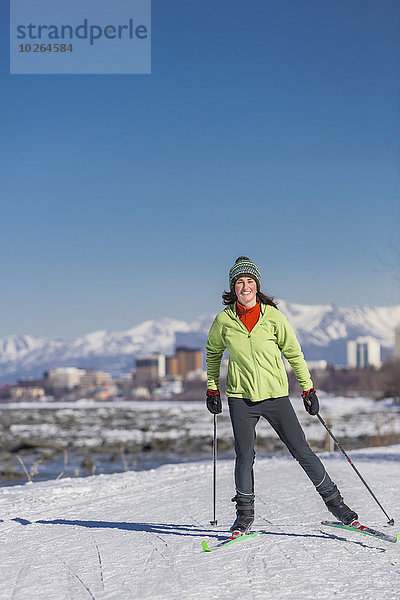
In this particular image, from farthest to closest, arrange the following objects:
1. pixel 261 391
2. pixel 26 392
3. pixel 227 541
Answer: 1. pixel 26 392
2. pixel 261 391
3. pixel 227 541

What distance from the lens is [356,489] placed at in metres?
A: 7.57

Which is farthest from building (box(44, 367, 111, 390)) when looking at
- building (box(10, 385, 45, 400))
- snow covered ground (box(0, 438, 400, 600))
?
snow covered ground (box(0, 438, 400, 600))

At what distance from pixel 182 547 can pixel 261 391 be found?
1.26 meters

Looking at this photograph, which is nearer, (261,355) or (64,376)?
(261,355)

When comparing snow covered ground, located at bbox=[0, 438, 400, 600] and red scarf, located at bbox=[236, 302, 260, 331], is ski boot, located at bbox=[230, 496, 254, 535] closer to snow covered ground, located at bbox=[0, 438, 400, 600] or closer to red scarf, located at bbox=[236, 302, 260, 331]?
snow covered ground, located at bbox=[0, 438, 400, 600]

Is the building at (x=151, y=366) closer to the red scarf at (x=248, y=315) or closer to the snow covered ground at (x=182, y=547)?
the snow covered ground at (x=182, y=547)

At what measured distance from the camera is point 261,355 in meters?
5.25

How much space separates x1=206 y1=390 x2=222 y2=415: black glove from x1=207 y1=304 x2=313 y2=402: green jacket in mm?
164

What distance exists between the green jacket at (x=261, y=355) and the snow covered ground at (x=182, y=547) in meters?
1.11

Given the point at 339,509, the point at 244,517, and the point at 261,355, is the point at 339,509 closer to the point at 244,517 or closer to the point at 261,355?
the point at 244,517

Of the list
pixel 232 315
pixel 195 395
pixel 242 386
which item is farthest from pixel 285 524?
pixel 195 395

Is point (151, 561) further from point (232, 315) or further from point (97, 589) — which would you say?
point (232, 315)

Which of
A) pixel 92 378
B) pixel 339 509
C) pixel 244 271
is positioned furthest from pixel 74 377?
pixel 339 509

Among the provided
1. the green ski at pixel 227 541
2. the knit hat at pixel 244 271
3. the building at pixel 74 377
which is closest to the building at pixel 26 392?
the building at pixel 74 377
